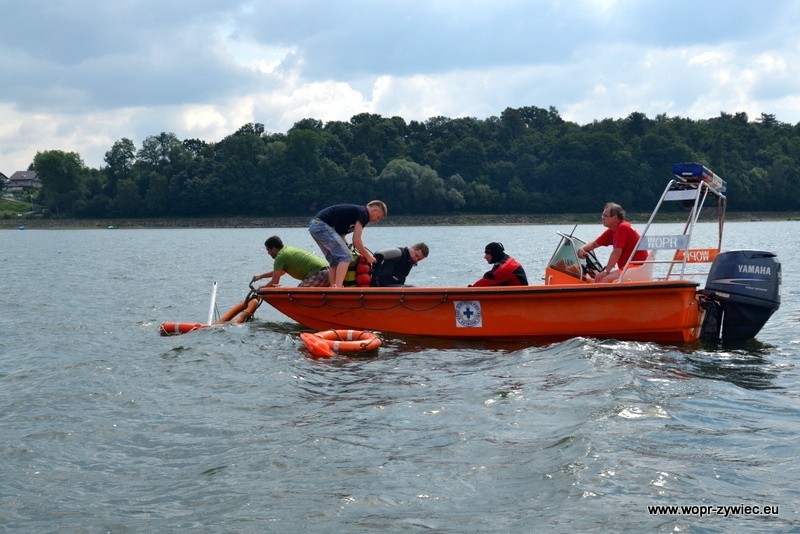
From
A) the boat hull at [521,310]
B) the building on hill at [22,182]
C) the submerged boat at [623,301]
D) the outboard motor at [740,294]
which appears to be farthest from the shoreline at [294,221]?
the outboard motor at [740,294]

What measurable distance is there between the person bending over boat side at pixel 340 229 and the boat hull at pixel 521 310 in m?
0.55

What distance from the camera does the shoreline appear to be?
326ft

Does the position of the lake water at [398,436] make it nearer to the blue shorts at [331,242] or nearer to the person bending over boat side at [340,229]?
the person bending over boat side at [340,229]

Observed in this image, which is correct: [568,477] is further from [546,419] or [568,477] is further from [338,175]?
[338,175]

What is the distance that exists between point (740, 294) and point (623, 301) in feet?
4.48

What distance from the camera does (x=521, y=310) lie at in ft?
37.8

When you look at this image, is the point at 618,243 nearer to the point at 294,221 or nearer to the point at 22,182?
the point at 294,221

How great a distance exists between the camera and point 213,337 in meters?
12.9

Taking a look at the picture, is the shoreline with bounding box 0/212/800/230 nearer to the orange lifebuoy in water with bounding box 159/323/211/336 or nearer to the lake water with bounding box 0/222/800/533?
the orange lifebuoy in water with bounding box 159/323/211/336

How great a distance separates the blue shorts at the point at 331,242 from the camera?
1298cm

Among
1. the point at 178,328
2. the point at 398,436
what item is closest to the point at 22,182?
the point at 178,328

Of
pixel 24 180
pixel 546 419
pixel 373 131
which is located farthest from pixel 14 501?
pixel 24 180

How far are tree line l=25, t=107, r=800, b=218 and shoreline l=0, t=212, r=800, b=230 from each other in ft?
3.61

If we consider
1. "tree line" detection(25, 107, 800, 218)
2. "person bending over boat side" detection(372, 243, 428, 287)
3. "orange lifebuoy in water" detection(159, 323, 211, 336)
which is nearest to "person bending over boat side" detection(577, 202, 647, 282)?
"person bending over boat side" detection(372, 243, 428, 287)
